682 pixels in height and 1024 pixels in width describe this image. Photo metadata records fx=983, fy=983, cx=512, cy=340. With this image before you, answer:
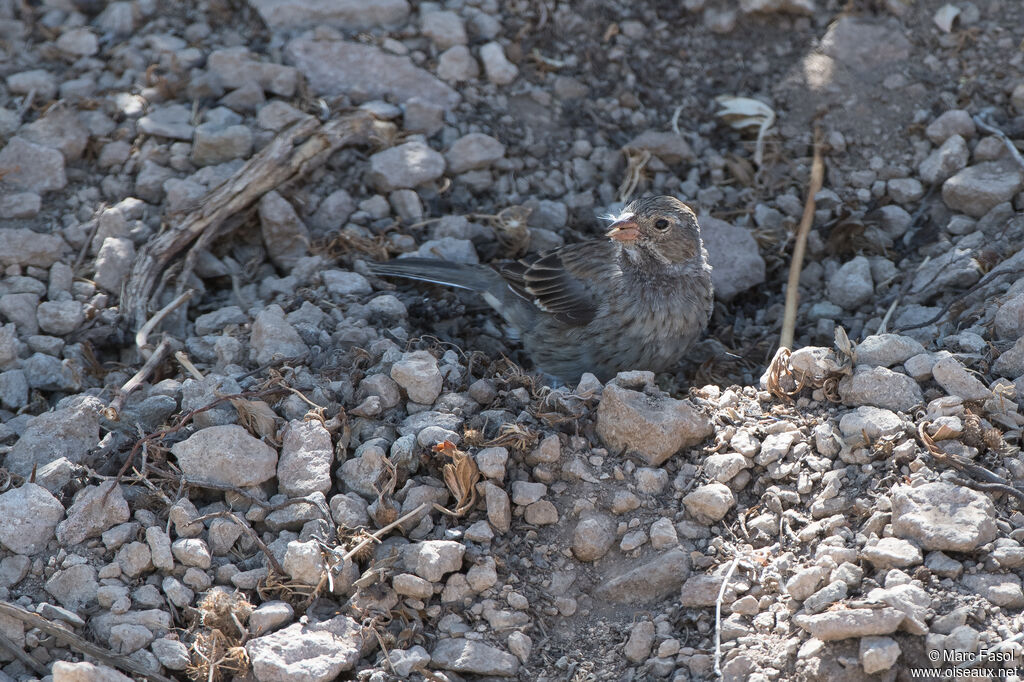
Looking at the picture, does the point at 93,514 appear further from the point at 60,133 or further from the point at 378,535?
the point at 60,133

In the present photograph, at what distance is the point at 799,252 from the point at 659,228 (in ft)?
3.05

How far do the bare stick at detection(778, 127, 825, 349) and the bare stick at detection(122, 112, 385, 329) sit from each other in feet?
8.17

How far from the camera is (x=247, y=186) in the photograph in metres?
5.35

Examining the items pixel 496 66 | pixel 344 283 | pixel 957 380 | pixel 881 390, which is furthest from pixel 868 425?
pixel 496 66

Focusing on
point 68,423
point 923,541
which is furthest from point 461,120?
point 923,541

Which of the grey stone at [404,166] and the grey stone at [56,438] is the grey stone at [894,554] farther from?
the grey stone at [404,166]

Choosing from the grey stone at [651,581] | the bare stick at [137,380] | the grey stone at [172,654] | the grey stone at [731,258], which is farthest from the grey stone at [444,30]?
the grey stone at [172,654]

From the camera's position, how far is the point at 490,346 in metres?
5.57

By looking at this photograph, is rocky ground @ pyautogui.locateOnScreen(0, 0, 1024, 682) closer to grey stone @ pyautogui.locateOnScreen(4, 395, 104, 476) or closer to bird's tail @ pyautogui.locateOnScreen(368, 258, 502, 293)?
grey stone @ pyautogui.locateOnScreen(4, 395, 104, 476)

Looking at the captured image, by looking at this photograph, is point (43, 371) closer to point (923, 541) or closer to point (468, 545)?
point (468, 545)

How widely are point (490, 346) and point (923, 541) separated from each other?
110 inches

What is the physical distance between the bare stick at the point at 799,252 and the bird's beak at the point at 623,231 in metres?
0.95

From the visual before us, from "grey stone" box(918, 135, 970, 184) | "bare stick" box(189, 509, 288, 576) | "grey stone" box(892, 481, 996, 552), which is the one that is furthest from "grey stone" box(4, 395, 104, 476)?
"grey stone" box(918, 135, 970, 184)

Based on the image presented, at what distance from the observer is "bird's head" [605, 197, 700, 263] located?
5164 millimetres
